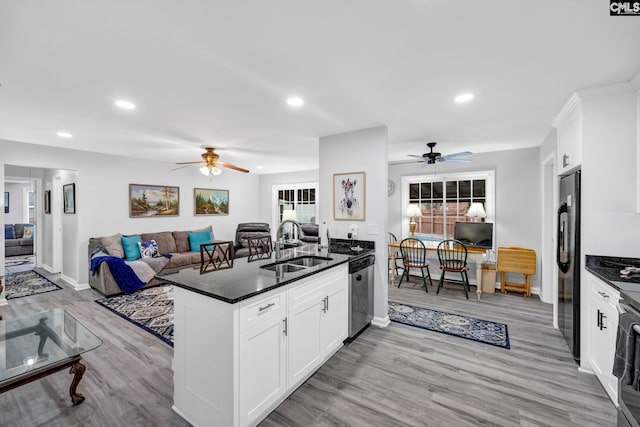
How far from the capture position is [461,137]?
397 centimetres

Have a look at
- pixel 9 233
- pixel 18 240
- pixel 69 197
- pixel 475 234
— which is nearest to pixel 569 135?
pixel 475 234

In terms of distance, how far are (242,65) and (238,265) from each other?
5.44 feet

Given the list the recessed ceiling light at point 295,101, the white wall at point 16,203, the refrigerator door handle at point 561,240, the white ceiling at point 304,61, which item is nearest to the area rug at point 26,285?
the white ceiling at point 304,61

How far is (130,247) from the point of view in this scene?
5.16 meters

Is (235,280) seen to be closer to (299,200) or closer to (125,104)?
(125,104)

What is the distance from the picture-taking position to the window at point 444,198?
5.21 meters

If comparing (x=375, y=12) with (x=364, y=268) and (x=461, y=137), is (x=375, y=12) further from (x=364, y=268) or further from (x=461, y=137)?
(x=461, y=137)

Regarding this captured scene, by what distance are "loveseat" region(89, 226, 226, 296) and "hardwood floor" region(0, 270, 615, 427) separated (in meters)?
1.56

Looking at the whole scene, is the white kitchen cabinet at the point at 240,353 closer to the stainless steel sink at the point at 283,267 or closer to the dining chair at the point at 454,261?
the stainless steel sink at the point at 283,267

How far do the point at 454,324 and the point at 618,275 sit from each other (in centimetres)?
172

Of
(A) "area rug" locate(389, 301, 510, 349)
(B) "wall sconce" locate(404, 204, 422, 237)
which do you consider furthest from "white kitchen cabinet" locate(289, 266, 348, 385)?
(B) "wall sconce" locate(404, 204, 422, 237)

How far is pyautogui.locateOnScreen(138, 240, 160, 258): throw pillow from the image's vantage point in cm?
533

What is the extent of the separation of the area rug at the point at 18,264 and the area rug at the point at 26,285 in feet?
1.80

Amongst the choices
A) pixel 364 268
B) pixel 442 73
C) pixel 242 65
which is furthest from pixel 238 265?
pixel 442 73
